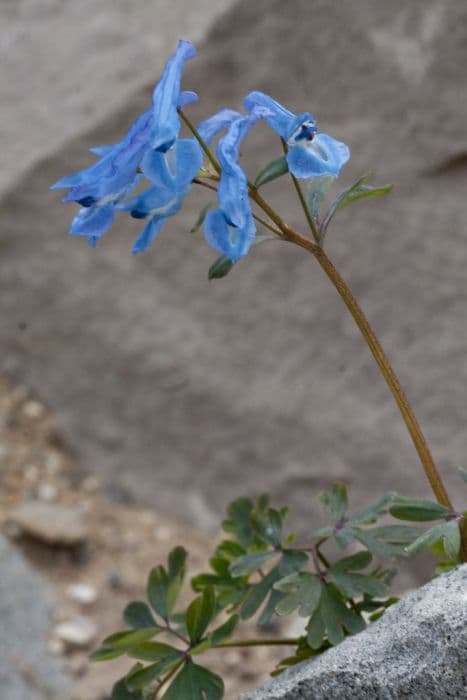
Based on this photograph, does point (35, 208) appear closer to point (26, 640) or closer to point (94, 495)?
point (94, 495)

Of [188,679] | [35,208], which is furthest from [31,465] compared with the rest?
[188,679]

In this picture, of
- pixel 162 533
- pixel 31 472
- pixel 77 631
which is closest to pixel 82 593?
pixel 77 631

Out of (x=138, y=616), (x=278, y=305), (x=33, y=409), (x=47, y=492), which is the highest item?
(x=138, y=616)

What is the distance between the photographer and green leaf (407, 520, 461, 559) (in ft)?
3.33

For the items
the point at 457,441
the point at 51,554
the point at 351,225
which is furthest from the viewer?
the point at 51,554

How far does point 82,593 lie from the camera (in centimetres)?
225

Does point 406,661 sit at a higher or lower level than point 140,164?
lower

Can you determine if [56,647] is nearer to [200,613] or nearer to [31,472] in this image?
[31,472]

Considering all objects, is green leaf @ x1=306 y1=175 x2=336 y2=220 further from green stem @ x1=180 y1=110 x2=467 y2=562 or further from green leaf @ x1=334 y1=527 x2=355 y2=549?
green leaf @ x1=334 y1=527 x2=355 y2=549

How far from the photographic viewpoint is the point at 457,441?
6.59ft

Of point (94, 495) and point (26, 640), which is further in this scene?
point (94, 495)

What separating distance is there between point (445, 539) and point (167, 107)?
0.48 meters

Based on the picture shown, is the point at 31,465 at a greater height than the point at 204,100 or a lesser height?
lesser

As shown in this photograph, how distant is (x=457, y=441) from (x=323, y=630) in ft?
3.19
